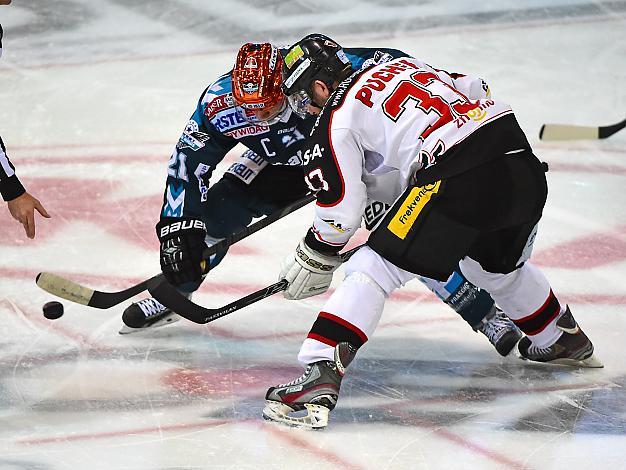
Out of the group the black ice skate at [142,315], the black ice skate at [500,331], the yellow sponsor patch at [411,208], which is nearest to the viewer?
the yellow sponsor patch at [411,208]

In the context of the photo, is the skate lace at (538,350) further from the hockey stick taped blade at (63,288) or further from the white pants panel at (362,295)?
the hockey stick taped blade at (63,288)

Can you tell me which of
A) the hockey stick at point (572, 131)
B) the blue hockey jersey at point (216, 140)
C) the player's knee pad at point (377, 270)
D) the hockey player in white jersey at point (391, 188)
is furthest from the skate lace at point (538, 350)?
the hockey stick at point (572, 131)

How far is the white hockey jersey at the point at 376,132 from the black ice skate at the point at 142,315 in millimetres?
807

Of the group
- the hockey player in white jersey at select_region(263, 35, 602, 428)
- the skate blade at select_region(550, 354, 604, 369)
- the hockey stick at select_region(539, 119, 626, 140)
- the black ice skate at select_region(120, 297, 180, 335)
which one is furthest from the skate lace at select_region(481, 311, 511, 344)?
the hockey stick at select_region(539, 119, 626, 140)

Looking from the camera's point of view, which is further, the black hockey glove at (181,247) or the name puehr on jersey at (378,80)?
the black hockey glove at (181,247)

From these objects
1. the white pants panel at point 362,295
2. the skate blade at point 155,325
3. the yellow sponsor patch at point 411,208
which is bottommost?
the skate blade at point 155,325

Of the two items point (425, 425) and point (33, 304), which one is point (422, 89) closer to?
point (425, 425)

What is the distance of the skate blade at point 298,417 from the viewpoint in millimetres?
2758

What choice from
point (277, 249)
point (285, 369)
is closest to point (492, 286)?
point (285, 369)

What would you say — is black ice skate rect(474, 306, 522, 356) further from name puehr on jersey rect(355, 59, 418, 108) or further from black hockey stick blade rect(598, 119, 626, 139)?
black hockey stick blade rect(598, 119, 626, 139)

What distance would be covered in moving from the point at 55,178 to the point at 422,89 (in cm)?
204

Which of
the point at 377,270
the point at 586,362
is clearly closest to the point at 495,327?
the point at 586,362

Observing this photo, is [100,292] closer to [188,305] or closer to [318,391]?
[188,305]

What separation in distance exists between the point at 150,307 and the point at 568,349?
3.90ft
